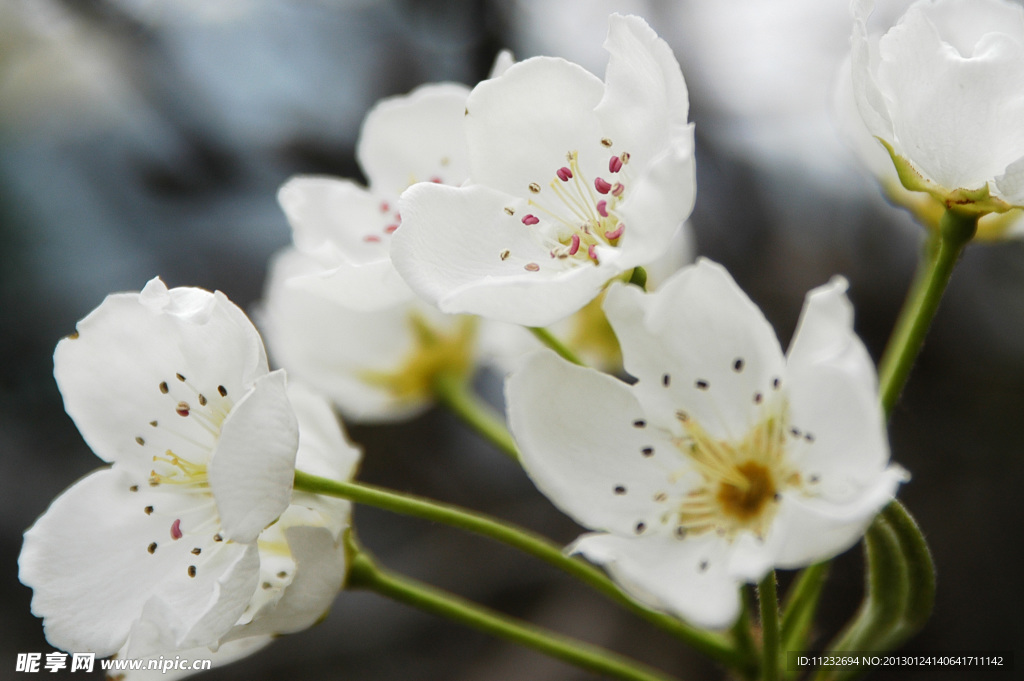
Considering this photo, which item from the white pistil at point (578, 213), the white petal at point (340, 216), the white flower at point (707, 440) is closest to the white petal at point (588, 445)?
the white flower at point (707, 440)

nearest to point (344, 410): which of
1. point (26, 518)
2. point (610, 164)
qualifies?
point (610, 164)

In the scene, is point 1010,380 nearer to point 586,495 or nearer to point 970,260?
point 970,260

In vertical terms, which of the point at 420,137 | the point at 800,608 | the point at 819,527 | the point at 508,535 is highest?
the point at 420,137

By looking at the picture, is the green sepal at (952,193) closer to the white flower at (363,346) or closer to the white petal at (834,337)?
the white petal at (834,337)

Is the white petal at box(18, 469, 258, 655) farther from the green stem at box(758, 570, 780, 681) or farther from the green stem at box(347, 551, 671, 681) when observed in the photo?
the green stem at box(758, 570, 780, 681)

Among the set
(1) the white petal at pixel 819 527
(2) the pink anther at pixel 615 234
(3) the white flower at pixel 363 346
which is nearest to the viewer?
(1) the white petal at pixel 819 527

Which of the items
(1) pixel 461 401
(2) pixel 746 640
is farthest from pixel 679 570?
(1) pixel 461 401

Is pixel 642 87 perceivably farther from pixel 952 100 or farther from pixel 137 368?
pixel 137 368
